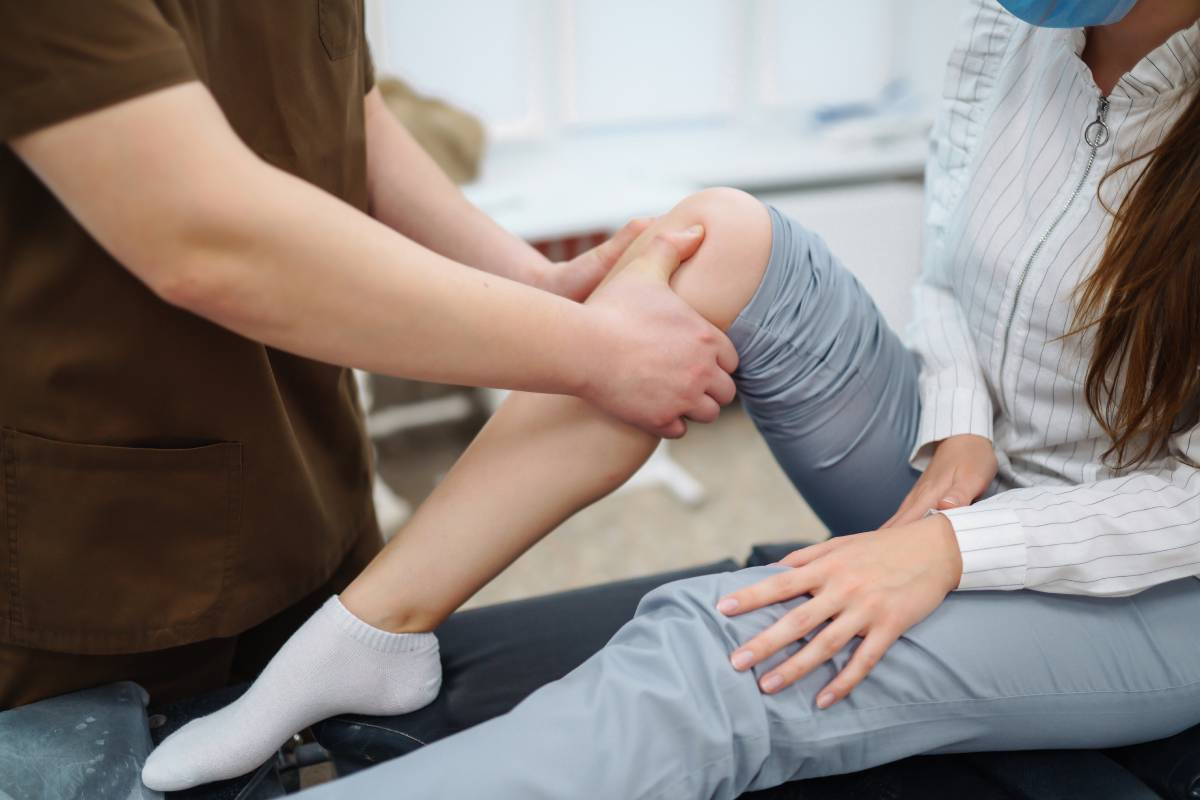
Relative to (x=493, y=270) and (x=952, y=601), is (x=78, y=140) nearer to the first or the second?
(x=493, y=270)

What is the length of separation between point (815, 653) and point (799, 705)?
1.7 inches

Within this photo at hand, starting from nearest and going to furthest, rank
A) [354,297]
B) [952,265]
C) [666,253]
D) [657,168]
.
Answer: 1. [354,297]
2. [666,253]
3. [952,265]
4. [657,168]

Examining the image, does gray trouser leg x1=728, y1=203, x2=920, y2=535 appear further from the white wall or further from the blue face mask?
the white wall

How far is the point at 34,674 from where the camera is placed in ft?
3.06

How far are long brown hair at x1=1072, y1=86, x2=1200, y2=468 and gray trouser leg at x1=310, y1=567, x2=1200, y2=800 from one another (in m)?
0.17

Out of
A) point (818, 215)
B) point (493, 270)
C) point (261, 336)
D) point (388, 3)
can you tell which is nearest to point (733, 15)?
point (818, 215)

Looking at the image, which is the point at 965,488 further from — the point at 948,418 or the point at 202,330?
the point at 202,330

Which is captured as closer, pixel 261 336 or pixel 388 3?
pixel 261 336

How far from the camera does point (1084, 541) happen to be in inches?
33.6

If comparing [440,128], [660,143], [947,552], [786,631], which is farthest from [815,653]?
[660,143]

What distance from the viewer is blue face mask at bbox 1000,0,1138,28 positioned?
87 cm

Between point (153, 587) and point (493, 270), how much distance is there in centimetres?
53

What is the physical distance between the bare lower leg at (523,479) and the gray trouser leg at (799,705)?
0.15 m

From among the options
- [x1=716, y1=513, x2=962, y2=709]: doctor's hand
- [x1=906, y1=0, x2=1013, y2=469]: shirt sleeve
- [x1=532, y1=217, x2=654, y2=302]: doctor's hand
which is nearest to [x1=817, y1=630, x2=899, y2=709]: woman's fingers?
[x1=716, y1=513, x2=962, y2=709]: doctor's hand
